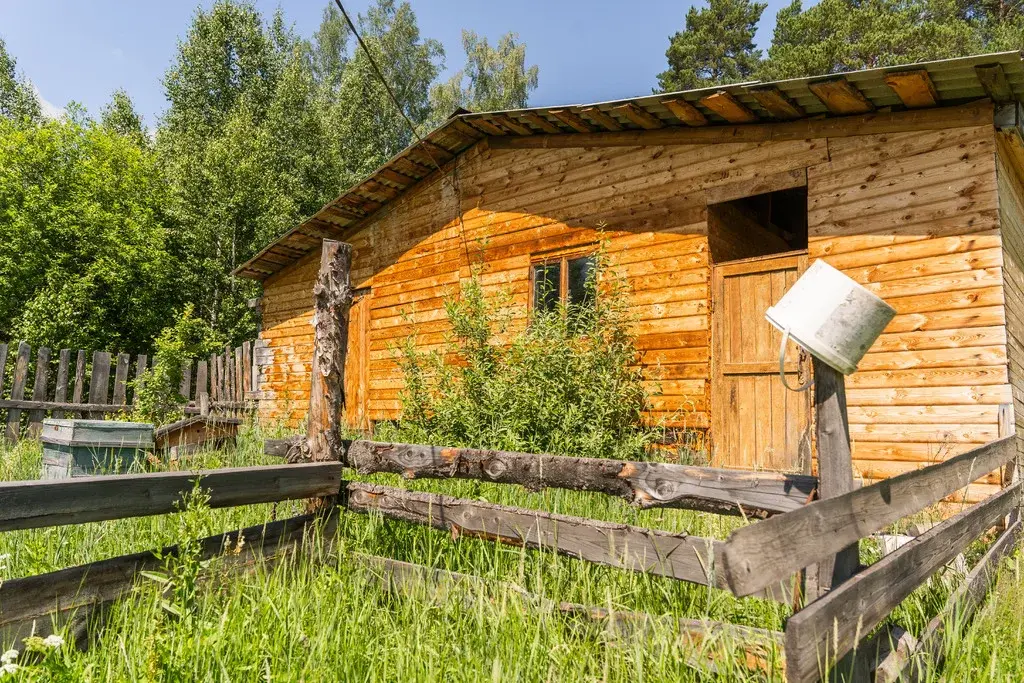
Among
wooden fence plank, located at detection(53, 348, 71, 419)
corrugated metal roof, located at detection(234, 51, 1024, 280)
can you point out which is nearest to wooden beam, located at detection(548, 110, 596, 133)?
corrugated metal roof, located at detection(234, 51, 1024, 280)

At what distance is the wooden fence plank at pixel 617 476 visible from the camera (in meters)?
2.98

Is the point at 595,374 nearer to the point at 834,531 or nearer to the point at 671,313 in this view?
the point at 671,313

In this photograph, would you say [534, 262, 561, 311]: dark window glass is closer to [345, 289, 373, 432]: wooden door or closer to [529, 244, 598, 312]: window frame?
[529, 244, 598, 312]: window frame

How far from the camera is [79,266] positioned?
22016mm

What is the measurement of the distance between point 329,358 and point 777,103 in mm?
5651

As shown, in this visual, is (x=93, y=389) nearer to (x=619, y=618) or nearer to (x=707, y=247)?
(x=707, y=247)

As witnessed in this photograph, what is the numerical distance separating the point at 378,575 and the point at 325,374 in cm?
144

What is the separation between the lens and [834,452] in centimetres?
258

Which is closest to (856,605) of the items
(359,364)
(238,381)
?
(359,364)

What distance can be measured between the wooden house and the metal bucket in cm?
175

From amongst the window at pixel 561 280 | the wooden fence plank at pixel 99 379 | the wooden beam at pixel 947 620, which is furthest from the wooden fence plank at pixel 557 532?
the wooden fence plank at pixel 99 379

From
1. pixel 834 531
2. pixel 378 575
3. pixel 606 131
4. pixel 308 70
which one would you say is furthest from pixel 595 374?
pixel 308 70

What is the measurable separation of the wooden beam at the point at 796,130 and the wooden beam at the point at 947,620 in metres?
4.28

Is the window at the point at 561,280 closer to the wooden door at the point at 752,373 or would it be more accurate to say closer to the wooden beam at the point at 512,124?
the wooden door at the point at 752,373
